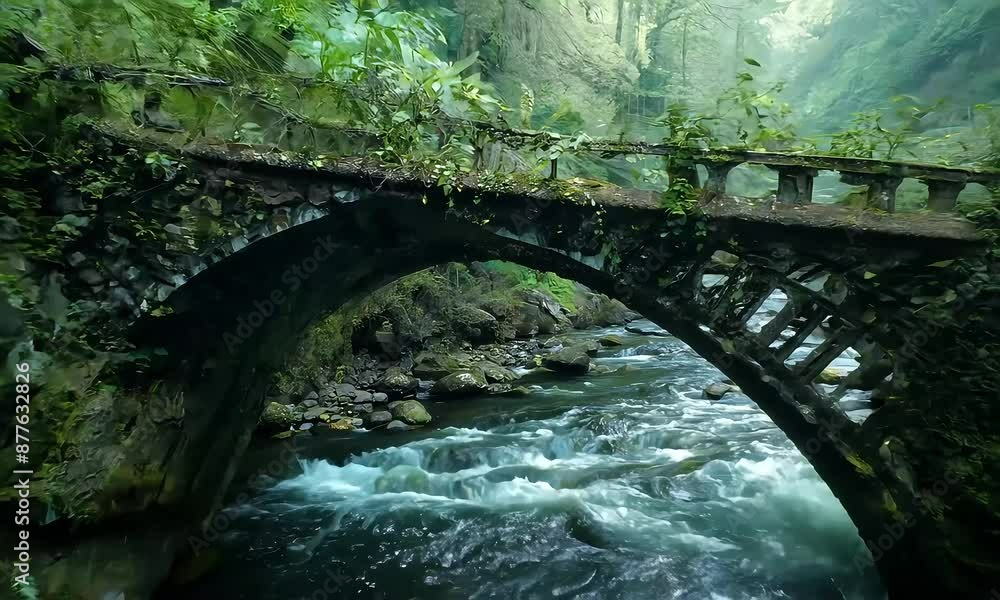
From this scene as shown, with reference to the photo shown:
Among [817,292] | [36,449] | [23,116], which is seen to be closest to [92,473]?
[36,449]

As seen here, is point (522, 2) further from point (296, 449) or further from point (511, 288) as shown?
point (296, 449)

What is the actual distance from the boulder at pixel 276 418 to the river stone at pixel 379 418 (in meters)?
1.18

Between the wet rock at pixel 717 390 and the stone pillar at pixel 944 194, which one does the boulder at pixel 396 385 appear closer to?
the wet rock at pixel 717 390

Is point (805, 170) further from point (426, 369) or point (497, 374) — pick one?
point (426, 369)

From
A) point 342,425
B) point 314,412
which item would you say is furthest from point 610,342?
point 314,412

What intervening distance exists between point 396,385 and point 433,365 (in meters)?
0.94

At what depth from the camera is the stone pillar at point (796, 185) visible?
3.24 m

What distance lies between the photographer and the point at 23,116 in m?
→ 3.31

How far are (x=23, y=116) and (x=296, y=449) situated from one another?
209 inches

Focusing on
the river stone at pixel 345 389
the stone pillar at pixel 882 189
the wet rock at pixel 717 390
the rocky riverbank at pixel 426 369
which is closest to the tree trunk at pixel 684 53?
the rocky riverbank at pixel 426 369

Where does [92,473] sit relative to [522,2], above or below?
below

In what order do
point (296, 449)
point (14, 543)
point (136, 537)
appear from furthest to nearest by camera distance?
point (296, 449) → point (136, 537) → point (14, 543)

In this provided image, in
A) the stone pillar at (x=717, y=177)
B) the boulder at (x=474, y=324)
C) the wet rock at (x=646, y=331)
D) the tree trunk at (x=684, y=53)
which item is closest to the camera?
the stone pillar at (x=717, y=177)

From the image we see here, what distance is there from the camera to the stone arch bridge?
3.08 meters
